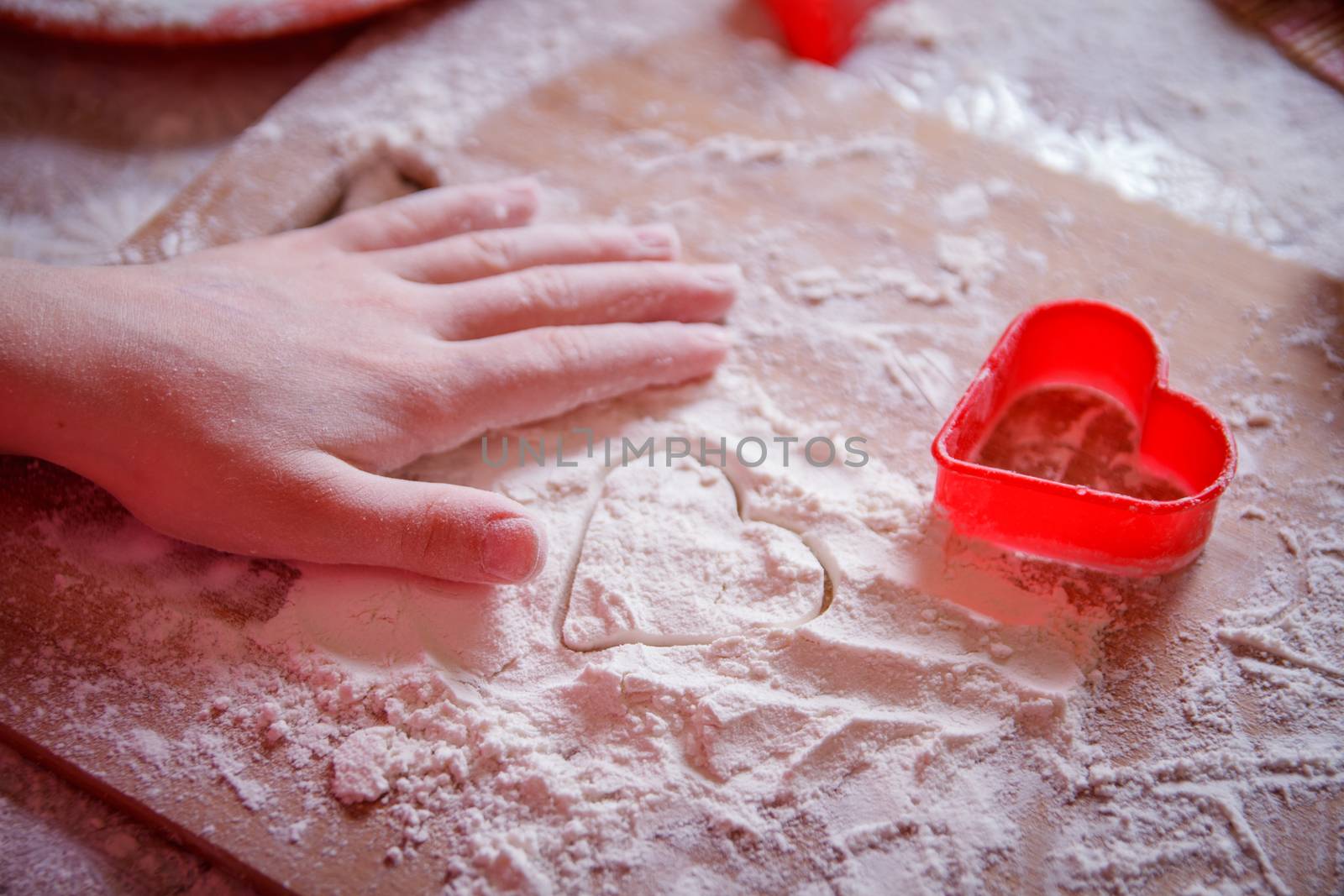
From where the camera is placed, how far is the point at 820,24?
4.60ft

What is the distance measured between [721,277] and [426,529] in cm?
46

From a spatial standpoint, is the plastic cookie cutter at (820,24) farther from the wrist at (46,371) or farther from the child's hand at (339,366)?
the wrist at (46,371)

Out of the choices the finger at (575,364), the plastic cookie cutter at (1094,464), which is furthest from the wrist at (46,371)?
the plastic cookie cutter at (1094,464)

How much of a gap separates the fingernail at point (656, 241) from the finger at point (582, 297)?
0.09 ft

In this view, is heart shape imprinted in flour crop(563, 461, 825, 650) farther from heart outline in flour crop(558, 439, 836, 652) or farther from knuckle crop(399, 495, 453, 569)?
knuckle crop(399, 495, 453, 569)

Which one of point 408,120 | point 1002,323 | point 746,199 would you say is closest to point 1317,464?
point 1002,323

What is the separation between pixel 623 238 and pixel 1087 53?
33.1 inches

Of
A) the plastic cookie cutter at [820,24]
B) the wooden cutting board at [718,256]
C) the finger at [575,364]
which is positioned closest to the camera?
the wooden cutting board at [718,256]

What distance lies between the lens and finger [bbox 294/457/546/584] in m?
0.85

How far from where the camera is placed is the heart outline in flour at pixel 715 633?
2.90 ft

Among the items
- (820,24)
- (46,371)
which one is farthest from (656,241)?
(46,371)

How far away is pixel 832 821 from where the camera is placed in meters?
0.79

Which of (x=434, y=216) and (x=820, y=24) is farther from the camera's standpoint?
(x=820, y=24)

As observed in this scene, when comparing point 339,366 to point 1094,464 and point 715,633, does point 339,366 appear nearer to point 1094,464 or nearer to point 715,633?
point 715,633
